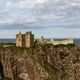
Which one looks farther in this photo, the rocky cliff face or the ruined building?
the ruined building

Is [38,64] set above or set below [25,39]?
below

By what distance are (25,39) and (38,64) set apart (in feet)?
41.3

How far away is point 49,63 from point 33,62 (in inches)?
291

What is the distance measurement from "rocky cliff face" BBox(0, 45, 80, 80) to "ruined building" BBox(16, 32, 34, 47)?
3.60 metres

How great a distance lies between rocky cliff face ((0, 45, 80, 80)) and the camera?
138 metres

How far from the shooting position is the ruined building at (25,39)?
14238 cm

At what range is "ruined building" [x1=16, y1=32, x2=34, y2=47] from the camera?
14238cm

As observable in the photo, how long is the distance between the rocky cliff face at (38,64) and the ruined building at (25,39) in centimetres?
360

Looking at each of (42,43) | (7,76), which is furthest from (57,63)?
(7,76)

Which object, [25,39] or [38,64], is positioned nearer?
[38,64]

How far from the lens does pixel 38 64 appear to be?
13988 cm

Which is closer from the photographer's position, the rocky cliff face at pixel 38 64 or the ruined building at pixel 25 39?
the rocky cliff face at pixel 38 64

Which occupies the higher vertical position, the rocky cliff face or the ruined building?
the ruined building

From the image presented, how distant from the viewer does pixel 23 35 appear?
144250 mm
